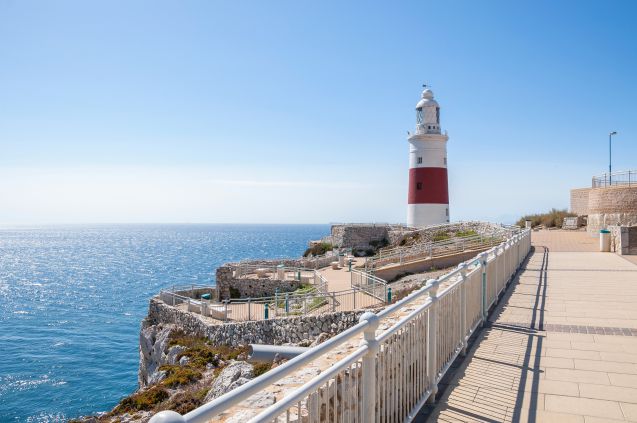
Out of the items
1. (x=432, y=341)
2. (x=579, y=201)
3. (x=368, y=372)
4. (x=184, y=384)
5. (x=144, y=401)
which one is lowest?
(x=144, y=401)

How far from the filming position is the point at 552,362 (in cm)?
633

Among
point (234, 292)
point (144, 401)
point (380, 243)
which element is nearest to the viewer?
point (144, 401)

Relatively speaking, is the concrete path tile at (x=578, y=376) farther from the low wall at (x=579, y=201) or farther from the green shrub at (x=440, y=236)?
the low wall at (x=579, y=201)

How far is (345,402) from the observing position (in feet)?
11.0

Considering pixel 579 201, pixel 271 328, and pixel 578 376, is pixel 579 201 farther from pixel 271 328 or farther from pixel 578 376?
pixel 578 376

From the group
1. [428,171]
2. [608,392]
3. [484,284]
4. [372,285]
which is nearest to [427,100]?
[428,171]

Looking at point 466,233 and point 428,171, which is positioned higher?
point 428,171

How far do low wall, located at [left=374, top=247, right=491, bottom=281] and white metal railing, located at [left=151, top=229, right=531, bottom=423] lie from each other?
54.2 ft

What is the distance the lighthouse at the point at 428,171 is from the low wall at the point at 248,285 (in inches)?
727

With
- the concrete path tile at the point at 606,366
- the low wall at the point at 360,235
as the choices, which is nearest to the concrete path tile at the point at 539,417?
the concrete path tile at the point at 606,366

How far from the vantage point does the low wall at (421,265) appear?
23.8 metres

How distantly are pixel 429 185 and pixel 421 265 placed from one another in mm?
19867

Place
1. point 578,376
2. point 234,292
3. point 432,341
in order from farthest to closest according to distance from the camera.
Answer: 1. point 234,292
2. point 578,376
3. point 432,341

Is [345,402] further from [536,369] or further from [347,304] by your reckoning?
[347,304]
